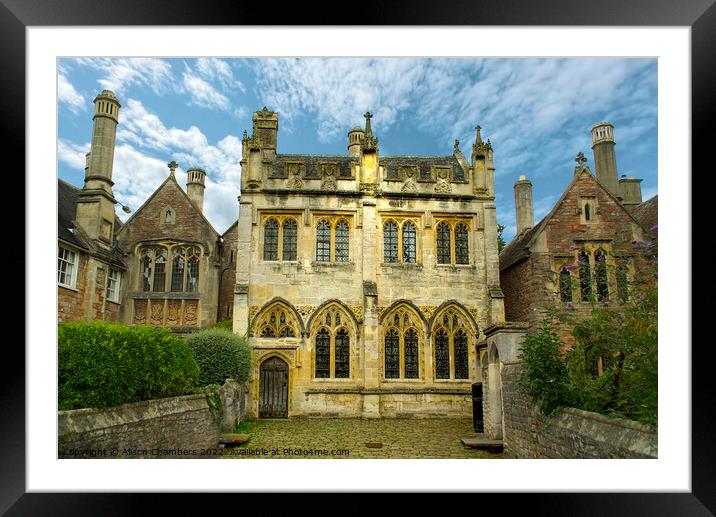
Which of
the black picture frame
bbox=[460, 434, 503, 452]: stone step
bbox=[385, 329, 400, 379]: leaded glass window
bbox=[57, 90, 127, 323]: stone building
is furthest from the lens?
bbox=[385, 329, 400, 379]: leaded glass window

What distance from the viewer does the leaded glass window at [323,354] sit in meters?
17.2

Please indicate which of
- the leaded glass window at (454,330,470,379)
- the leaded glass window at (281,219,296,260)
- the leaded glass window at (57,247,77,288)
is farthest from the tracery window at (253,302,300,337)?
the leaded glass window at (57,247,77,288)

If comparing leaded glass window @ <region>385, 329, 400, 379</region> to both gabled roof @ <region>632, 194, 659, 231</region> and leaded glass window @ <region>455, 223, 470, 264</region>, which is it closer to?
leaded glass window @ <region>455, 223, 470, 264</region>

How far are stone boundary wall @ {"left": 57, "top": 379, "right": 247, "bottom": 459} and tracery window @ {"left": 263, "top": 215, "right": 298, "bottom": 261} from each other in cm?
722

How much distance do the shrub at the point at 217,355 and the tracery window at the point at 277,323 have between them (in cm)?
233

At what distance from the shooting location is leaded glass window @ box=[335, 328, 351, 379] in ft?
56.4

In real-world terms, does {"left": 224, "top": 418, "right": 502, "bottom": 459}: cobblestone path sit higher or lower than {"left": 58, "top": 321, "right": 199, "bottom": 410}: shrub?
lower

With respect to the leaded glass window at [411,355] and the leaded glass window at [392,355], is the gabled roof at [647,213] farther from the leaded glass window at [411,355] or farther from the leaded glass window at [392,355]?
the leaded glass window at [392,355]
